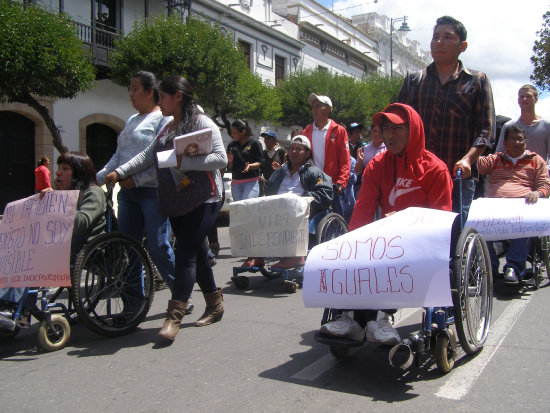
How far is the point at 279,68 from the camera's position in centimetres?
3033

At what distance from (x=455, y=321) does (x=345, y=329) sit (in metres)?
0.59

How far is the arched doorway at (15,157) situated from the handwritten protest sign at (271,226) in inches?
538

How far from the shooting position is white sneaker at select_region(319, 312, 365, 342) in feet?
10.1

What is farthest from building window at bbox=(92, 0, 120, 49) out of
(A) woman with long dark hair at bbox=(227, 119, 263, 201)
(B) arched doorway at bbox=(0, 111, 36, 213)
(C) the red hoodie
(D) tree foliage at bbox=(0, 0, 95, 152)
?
(C) the red hoodie

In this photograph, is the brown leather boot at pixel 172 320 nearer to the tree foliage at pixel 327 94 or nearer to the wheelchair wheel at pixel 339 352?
the wheelchair wheel at pixel 339 352

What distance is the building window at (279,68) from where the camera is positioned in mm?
29978

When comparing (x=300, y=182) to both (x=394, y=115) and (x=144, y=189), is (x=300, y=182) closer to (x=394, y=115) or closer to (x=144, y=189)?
(x=144, y=189)

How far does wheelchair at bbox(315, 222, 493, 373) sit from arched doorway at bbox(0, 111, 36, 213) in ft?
54.2

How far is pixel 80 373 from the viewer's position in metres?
3.28

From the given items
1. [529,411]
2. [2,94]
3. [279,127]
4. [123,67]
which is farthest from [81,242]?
[279,127]

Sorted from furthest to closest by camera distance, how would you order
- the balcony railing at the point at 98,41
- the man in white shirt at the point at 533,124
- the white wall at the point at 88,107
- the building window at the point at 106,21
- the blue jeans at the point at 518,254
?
1. the building window at the point at 106,21
2. the balcony railing at the point at 98,41
3. the white wall at the point at 88,107
4. the man in white shirt at the point at 533,124
5. the blue jeans at the point at 518,254

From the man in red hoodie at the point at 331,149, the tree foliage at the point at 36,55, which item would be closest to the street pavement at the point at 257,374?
the man in red hoodie at the point at 331,149

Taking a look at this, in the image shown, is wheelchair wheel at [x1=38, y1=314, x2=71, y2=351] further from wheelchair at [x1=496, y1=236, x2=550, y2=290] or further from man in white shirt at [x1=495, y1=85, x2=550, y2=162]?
man in white shirt at [x1=495, y1=85, x2=550, y2=162]

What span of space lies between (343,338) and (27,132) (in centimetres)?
1741
